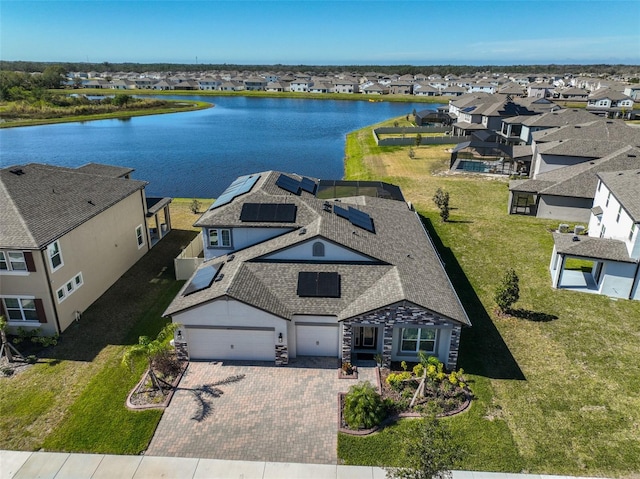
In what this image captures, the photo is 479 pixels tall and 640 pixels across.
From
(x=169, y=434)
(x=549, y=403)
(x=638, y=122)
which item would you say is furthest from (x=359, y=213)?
(x=638, y=122)

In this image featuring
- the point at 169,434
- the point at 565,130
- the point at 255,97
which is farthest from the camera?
the point at 255,97

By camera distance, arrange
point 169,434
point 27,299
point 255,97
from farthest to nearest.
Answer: point 255,97
point 27,299
point 169,434

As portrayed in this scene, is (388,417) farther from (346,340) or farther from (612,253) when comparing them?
(612,253)

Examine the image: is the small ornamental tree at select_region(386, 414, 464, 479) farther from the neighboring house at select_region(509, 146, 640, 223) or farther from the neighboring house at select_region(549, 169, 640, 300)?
the neighboring house at select_region(509, 146, 640, 223)

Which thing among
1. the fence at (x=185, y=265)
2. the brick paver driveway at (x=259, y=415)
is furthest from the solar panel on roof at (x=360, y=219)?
the fence at (x=185, y=265)

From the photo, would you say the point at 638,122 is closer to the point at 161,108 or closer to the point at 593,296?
the point at 593,296

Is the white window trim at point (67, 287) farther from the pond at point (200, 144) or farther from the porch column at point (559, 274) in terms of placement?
the pond at point (200, 144)

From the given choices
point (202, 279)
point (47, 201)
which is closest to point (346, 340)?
point (202, 279)
